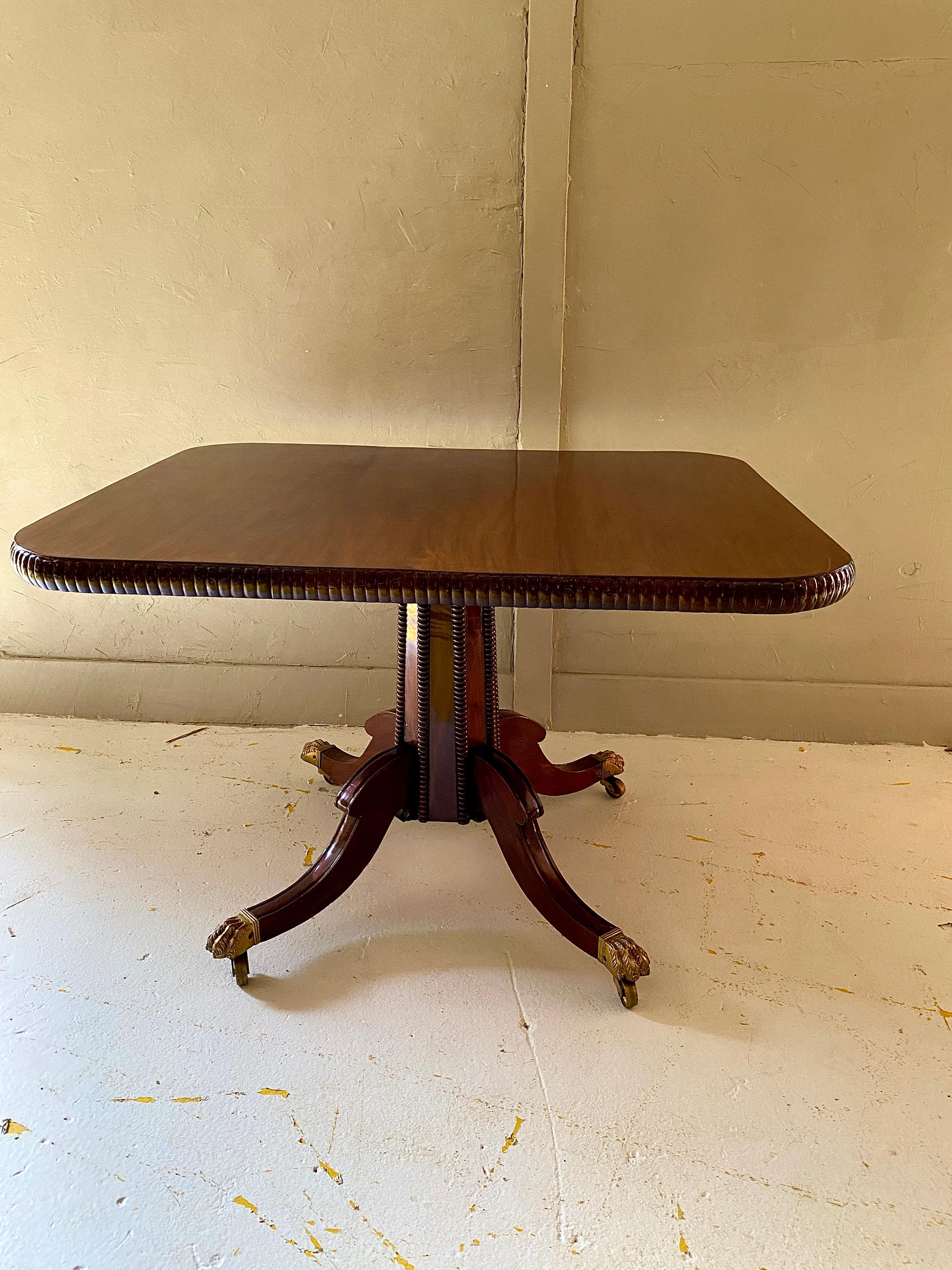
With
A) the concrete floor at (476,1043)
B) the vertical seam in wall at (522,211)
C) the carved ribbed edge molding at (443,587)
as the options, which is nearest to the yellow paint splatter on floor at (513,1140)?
the concrete floor at (476,1043)

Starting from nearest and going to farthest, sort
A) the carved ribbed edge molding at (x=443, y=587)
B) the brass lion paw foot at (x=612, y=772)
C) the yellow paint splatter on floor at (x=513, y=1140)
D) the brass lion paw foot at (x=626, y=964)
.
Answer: the carved ribbed edge molding at (x=443, y=587)
the yellow paint splatter on floor at (x=513, y=1140)
the brass lion paw foot at (x=626, y=964)
the brass lion paw foot at (x=612, y=772)

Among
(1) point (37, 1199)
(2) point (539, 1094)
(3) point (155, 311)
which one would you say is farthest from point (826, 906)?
(3) point (155, 311)

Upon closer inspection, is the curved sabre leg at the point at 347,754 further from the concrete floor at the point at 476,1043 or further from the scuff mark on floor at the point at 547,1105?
the scuff mark on floor at the point at 547,1105

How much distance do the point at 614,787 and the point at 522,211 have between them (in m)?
1.22

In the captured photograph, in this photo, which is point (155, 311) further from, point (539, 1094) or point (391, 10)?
point (539, 1094)

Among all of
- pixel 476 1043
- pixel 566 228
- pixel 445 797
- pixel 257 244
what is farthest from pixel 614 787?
pixel 257 244

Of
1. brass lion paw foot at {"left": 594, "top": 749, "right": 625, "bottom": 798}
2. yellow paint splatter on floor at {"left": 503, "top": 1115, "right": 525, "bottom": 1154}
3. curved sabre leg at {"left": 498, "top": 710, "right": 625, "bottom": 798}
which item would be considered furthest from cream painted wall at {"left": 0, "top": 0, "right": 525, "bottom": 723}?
yellow paint splatter on floor at {"left": 503, "top": 1115, "right": 525, "bottom": 1154}

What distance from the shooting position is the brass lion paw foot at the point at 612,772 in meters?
1.93

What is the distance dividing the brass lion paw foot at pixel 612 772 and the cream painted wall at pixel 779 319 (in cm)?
31

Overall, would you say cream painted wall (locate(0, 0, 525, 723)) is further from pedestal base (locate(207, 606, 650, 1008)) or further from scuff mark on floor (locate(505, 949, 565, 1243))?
scuff mark on floor (locate(505, 949, 565, 1243))

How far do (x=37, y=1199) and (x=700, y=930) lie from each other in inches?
39.2

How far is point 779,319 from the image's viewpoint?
1.98m

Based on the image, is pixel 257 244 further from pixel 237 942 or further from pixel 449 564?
pixel 237 942

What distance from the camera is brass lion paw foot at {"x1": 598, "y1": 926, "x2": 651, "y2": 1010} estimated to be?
133 cm
